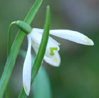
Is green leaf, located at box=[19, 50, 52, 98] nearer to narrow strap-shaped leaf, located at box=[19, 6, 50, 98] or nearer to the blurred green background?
narrow strap-shaped leaf, located at box=[19, 6, 50, 98]

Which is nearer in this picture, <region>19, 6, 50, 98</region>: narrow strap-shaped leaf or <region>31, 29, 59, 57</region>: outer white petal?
<region>19, 6, 50, 98</region>: narrow strap-shaped leaf

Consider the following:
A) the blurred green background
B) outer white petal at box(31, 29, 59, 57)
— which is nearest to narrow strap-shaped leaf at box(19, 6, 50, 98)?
outer white petal at box(31, 29, 59, 57)

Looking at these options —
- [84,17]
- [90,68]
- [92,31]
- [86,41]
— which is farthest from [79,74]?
[86,41]

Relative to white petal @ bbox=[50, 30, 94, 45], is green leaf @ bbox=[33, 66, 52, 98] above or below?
below

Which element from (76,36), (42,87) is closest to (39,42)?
(76,36)

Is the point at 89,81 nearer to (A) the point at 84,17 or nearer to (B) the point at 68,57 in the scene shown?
(B) the point at 68,57

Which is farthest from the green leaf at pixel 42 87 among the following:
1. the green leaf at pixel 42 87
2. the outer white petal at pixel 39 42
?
the outer white petal at pixel 39 42

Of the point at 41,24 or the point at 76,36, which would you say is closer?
the point at 76,36

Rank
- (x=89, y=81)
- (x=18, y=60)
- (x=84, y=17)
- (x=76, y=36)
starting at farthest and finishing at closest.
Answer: (x=84, y=17)
(x=18, y=60)
(x=89, y=81)
(x=76, y=36)
